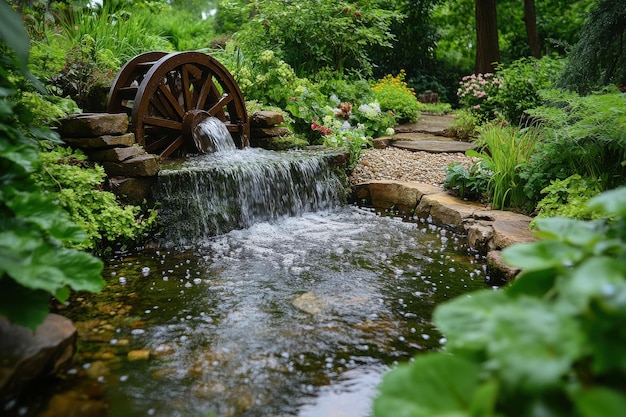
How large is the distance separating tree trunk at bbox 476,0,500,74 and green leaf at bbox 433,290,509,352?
10.5 meters

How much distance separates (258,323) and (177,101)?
12.6ft

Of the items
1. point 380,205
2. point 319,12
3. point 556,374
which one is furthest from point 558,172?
point 319,12

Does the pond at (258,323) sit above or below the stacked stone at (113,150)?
below

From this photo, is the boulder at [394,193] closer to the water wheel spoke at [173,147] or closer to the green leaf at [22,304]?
the water wheel spoke at [173,147]

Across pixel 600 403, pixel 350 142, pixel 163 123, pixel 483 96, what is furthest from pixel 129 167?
pixel 483 96

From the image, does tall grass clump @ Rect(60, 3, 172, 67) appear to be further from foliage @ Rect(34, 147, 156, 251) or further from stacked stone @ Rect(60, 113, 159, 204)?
foliage @ Rect(34, 147, 156, 251)

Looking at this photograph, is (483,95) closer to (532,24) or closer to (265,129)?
(265,129)

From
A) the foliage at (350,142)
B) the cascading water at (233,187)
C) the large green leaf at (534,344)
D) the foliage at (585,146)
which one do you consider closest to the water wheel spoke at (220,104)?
the cascading water at (233,187)

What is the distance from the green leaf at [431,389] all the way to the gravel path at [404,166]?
5293 millimetres

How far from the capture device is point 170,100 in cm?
569

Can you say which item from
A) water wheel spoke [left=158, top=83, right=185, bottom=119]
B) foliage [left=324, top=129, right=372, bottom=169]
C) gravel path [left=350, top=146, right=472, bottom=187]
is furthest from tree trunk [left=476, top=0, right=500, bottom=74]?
water wheel spoke [left=158, top=83, right=185, bottom=119]

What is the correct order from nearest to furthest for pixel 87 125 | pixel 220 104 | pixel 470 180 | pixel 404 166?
pixel 87 125 < pixel 470 180 < pixel 220 104 < pixel 404 166

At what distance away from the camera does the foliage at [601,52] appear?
4797 mm

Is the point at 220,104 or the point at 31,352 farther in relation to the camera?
the point at 220,104
